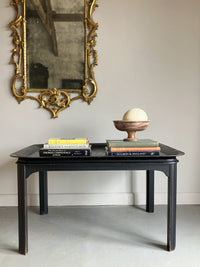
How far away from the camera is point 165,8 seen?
253 cm

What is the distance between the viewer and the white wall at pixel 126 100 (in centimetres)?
253

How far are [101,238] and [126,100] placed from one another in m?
1.29

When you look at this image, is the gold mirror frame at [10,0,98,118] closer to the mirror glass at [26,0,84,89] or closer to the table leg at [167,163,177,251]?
the mirror glass at [26,0,84,89]

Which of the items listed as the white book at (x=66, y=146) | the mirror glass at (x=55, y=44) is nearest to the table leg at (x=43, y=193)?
the white book at (x=66, y=146)

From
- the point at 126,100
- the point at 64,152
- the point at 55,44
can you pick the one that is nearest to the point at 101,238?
the point at 64,152

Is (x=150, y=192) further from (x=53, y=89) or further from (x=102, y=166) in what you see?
(x=53, y=89)

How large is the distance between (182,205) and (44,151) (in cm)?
159

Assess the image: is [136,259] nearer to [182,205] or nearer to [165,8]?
[182,205]

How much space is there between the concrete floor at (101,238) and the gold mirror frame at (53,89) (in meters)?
0.98

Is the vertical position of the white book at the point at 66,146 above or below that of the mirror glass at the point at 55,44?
below

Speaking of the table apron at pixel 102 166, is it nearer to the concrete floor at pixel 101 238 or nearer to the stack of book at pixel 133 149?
the stack of book at pixel 133 149

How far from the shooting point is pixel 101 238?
1880 mm

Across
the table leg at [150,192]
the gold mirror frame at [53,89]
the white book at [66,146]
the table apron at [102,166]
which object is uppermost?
the gold mirror frame at [53,89]

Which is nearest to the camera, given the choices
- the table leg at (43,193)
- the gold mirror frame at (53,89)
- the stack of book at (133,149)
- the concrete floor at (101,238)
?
the concrete floor at (101,238)
